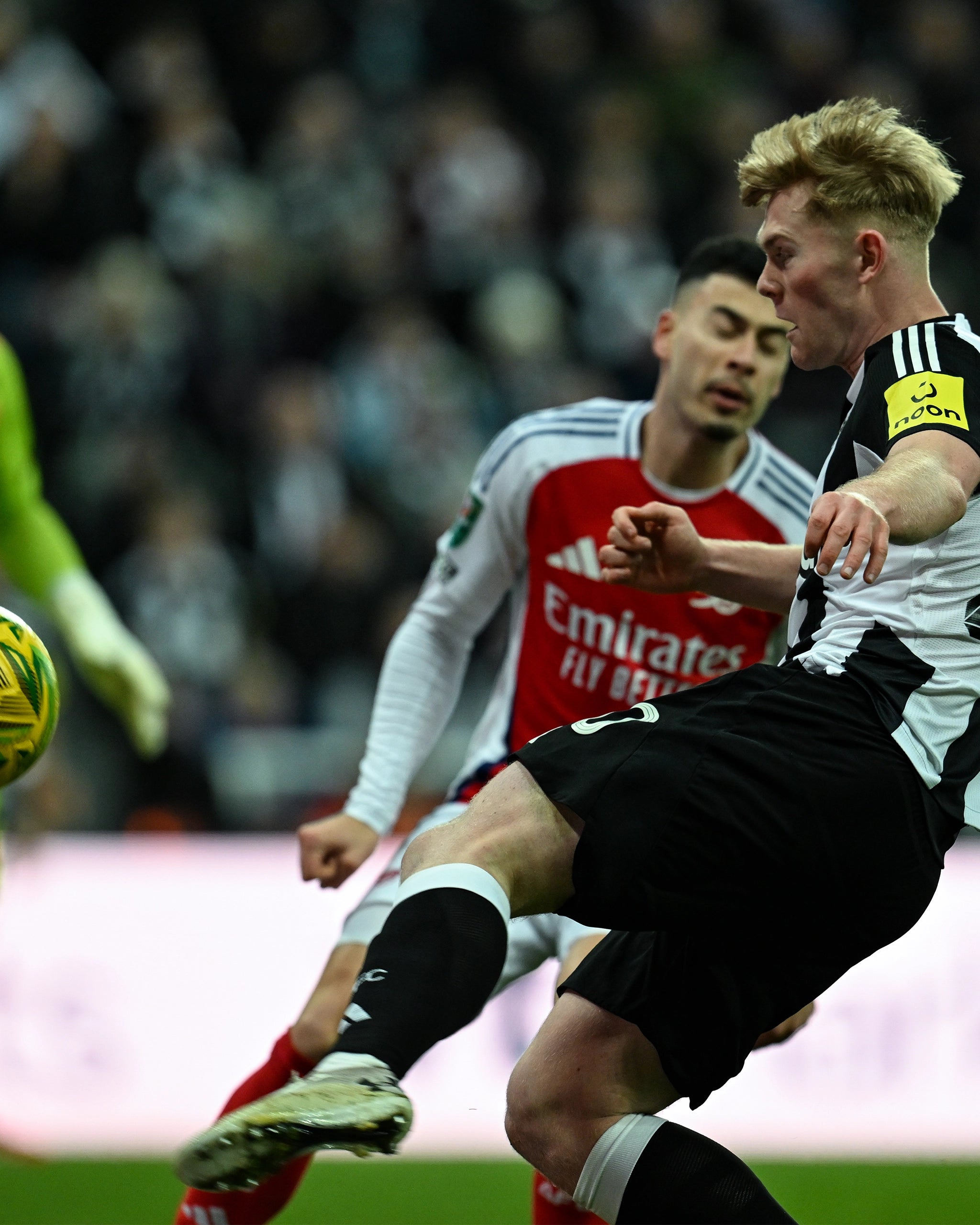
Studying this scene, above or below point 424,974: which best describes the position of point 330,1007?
below

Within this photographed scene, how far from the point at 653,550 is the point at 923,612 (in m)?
0.56

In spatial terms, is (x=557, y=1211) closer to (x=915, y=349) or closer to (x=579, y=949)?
(x=579, y=949)

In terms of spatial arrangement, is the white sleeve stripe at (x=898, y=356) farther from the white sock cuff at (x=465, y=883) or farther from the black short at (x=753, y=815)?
the white sock cuff at (x=465, y=883)

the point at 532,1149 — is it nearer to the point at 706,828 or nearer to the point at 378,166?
the point at 706,828

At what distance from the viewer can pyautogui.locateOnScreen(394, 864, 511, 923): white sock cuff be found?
2.64 m

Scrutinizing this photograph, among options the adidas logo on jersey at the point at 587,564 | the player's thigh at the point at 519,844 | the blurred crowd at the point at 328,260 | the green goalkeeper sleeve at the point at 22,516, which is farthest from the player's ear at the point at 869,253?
the blurred crowd at the point at 328,260

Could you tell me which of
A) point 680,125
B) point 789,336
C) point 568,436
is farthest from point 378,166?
point 789,336

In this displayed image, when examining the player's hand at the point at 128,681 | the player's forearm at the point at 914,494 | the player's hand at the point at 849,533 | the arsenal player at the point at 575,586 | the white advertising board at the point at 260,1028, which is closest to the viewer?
the player's hand at the point at 849,533

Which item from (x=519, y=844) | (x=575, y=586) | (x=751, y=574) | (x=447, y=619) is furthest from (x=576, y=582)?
(x=519, y=844)

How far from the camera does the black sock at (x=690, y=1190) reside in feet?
9.93

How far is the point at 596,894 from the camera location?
107 inches

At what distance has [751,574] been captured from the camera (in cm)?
334

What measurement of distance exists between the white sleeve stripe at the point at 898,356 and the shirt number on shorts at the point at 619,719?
2.22ft

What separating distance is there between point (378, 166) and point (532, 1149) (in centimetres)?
805
